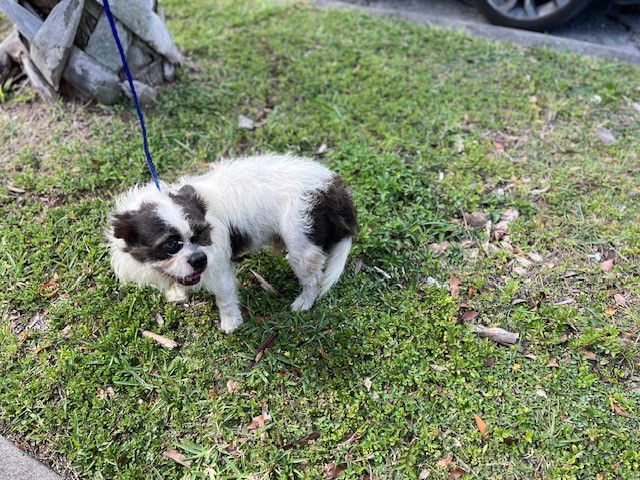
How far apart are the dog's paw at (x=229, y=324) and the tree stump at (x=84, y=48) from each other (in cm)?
266

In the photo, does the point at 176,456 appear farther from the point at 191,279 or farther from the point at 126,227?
the point at 126,227

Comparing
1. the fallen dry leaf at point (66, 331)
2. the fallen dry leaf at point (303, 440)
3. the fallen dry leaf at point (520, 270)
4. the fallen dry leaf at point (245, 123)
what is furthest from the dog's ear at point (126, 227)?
the fallen dry leaf at point (520, 270)

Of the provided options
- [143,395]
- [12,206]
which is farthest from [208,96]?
[143,395]

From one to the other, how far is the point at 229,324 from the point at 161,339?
1.56 ft

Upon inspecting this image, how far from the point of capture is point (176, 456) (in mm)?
2865

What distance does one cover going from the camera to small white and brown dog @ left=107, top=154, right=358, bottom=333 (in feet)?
9.11

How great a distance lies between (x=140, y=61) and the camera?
187 inches

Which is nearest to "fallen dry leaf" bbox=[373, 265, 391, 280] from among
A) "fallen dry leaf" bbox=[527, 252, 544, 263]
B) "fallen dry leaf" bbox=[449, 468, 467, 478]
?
"fallen dry leaf" bbox=[527, 252, 544, 263]

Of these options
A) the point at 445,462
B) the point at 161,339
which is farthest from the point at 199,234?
the point at 445,462

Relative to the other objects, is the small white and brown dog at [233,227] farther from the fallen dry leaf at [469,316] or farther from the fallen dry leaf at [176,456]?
the fallen dry leaf at [469,316]

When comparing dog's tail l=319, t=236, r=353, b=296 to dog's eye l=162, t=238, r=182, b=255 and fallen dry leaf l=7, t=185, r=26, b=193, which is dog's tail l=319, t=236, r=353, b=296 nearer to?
dog's eye l=162, t=238, r=182, b=255

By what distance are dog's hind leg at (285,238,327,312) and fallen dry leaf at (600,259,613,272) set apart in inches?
86.2

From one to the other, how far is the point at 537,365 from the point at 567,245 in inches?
46.5

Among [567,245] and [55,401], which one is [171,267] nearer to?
[55,401]
